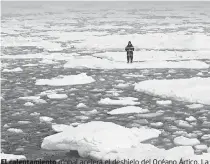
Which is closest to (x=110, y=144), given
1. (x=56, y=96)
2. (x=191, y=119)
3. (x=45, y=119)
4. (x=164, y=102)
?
(x=45, y=119)

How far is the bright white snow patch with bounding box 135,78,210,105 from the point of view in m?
11.6

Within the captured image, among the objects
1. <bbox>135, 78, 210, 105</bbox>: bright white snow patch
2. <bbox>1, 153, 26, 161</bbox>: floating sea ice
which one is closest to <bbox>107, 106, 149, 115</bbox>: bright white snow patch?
<bbox>135, 78, 210, 105</bbox>: bright white snow patch

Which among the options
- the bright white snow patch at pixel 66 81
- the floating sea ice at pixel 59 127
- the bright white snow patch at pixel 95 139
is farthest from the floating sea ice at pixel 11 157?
the bright white snow patch at pixel 66 81

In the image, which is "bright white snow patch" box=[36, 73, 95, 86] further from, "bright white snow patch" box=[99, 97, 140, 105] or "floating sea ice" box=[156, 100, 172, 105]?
"floating sea ice" box=[156, 100, 172, 105]

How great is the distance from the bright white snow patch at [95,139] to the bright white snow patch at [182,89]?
11.9ft

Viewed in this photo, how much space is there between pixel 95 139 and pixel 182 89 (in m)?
5.56

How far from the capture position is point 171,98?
11.9 metres

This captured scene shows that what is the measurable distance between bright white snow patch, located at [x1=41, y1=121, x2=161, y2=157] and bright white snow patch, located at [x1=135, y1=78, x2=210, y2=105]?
363cm

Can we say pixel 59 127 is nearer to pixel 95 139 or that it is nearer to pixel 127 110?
pixel 95 139

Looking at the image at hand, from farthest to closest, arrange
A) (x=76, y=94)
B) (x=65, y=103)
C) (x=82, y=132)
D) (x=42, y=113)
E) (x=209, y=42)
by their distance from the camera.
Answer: (x=209, y=42) < (x=76, y=94) < (x=65, y=103) < (x=42, y=113) < (x=82, y=132)

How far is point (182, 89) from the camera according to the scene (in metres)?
12.3

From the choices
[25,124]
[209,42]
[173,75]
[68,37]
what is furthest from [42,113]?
[68,37]

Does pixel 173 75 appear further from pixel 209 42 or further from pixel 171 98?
pixel 209 42

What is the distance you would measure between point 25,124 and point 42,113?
105cm
